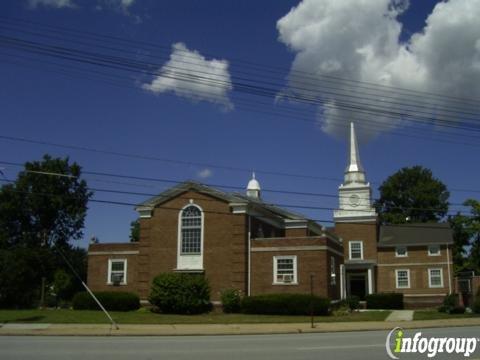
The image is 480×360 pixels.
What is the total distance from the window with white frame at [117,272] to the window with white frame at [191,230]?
5.19 m

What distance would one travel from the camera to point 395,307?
49.3 m

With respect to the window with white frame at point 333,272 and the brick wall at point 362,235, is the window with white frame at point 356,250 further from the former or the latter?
the window with white frame at point 333,272

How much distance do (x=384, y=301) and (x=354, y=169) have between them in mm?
15944

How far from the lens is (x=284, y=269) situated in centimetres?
4081

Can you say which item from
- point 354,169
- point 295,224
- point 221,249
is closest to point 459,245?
point 354,169

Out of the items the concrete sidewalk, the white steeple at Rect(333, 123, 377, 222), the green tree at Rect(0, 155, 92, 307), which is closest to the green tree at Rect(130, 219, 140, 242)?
the green tree at Rect(0, 155, 92, 307)

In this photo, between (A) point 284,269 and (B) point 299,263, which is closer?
(B) point 299,263

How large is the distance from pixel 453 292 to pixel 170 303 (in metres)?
29.0

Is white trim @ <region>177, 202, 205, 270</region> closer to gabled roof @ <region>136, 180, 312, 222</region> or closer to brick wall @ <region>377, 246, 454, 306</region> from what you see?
gabled roof @ <region>136, 180, 312, 222</region>

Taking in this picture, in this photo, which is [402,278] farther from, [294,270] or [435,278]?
[294,270]

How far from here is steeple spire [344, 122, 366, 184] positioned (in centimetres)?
6050

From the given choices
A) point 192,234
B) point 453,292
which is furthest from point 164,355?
point 453,292

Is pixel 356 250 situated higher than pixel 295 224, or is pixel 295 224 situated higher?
pixel 295 224

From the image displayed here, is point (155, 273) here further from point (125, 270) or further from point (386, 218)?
point (386, 218)
